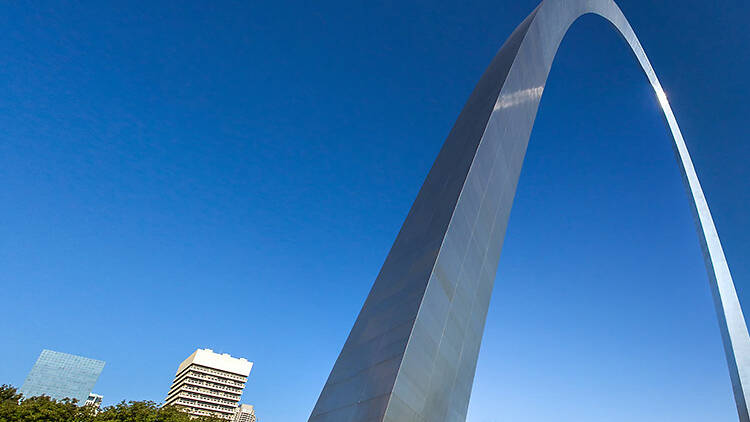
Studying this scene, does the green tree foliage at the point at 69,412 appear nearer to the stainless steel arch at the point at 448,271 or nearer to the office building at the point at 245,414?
the stainless steel arch at the point at 448,271

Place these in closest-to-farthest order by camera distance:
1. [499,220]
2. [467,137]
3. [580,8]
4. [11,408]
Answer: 1. [467,137]
2. [499,220]
3. [580,8]
4. [11,408]

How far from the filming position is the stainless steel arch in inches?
288

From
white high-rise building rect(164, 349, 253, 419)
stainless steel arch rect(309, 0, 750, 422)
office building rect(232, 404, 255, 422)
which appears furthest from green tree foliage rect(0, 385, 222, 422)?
office building rect(232, 404, 255, 422)

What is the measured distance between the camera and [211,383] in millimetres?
123938

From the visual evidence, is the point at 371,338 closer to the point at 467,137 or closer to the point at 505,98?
the point at 467,137

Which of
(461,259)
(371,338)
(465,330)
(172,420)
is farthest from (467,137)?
(172,420)

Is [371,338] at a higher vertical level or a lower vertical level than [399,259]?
lower

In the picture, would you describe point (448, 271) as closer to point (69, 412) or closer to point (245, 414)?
point (69, 412)

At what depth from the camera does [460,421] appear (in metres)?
10.1

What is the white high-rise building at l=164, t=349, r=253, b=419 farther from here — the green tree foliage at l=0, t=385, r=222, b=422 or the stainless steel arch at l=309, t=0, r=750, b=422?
the stainless steel arch at l=309, t=0, r=750, b=422

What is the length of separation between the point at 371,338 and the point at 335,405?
50.8 inches

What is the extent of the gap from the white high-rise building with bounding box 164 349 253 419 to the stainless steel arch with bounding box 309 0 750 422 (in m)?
128

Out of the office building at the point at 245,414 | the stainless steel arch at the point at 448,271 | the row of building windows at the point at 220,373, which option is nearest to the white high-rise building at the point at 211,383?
the row of building windows at the point at 220,373

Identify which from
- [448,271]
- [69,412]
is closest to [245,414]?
[69,412]
